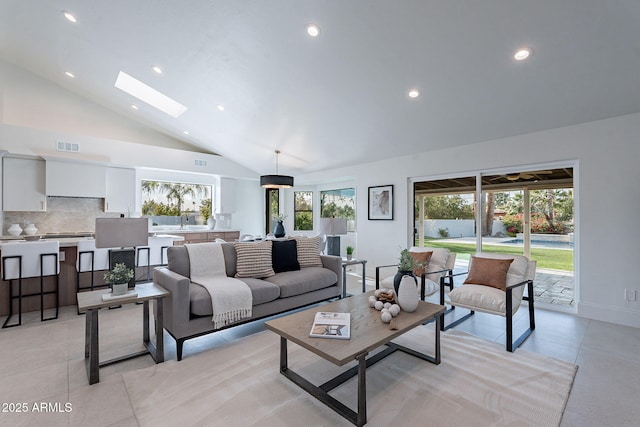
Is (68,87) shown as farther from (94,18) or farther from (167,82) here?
(94,18)

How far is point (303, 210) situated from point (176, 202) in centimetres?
322

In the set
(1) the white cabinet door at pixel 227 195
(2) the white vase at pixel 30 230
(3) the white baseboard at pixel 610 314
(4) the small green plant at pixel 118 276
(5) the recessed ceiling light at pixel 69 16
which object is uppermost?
(5) the recessed ceiling light at pixel 69 16

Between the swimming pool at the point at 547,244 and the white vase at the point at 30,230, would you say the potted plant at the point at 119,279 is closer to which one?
the white vase at the point at 30,230

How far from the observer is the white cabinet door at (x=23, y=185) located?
16.9 feet

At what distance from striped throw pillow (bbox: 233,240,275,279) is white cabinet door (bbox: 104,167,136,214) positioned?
13.8 feet

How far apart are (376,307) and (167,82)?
14.9ft

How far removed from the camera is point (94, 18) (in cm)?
343

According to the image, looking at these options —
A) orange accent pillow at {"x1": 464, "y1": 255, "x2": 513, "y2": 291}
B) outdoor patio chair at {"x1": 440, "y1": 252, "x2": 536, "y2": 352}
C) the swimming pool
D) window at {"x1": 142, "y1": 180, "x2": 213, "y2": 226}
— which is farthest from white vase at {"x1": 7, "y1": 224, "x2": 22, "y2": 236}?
the swimming pool

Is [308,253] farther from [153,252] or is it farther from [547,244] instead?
[547,244]

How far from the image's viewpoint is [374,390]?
6.76 ft

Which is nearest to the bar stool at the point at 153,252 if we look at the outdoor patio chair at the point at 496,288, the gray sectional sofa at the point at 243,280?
the gray sectional sofa at the point at 243,280

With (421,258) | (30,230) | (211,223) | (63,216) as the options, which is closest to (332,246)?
(421,258)

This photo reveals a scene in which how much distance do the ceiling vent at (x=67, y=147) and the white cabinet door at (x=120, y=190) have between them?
65cm

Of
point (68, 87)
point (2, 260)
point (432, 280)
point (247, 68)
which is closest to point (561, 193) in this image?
point (432, 280)
